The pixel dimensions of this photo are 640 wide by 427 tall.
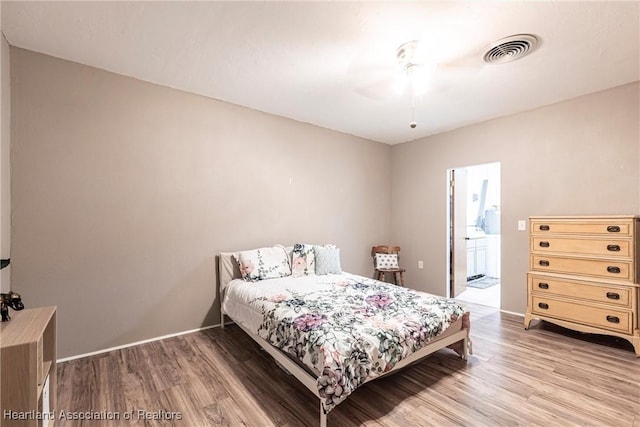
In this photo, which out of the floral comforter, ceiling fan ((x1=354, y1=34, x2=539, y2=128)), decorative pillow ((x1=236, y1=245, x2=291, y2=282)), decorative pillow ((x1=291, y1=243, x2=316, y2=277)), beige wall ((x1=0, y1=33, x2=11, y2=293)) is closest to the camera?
the floral comforter

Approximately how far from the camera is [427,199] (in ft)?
14.8

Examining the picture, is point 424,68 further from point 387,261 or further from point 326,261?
point 387,261

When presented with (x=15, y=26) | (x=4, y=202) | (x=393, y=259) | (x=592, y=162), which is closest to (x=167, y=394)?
(x=4, y=202)

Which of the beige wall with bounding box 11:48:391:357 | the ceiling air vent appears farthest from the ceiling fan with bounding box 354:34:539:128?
the beige wall with bounding box 11:48:391:357

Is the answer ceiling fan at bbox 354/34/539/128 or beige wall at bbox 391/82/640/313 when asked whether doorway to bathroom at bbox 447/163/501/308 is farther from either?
ceiling fan at bbox 354/34/539/128

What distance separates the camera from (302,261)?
11.2ft

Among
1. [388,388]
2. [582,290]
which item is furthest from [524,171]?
[388,388]

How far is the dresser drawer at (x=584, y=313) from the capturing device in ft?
8.48

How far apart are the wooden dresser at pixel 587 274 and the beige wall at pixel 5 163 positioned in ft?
15.4

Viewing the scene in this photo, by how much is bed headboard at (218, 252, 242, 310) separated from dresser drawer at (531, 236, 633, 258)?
3.29 metres

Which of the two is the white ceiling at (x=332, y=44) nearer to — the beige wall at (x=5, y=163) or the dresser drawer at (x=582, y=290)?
the beige wall at (x=5, y=163)

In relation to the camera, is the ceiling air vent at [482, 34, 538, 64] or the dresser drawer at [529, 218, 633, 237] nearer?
the ceiling air vent at [482, 34, 538, 64]

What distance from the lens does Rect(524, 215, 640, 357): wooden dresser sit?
2564mm

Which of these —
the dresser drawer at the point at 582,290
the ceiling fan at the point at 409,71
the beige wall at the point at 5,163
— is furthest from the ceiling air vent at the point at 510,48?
the beige wall at the point at 5,163
